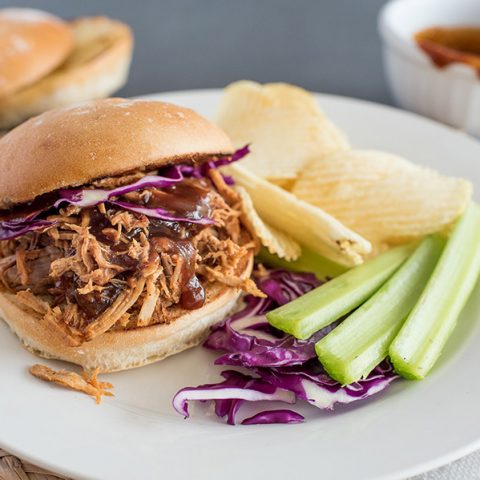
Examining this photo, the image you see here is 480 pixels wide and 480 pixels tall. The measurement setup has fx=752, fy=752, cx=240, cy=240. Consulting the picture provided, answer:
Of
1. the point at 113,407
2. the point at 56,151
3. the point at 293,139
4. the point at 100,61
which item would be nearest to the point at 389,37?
the point at 293,139

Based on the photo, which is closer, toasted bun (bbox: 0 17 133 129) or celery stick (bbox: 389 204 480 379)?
celery stick (bbox: 389 204 480 379)

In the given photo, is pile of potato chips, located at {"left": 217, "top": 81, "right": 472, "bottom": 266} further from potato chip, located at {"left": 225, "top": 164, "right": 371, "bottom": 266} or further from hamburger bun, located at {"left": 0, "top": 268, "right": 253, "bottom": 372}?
hamburger bun, located at {"left": 0, "top": 268, "right": 253, "bottom": 372}

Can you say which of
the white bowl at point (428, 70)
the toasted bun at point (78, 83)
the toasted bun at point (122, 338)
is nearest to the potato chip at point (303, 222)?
the toasted bun at point (122, 338)

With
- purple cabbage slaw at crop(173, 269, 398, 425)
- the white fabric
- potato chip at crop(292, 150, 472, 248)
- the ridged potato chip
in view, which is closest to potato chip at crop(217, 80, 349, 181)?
potato chip at crop(292, 150, 472, 248)

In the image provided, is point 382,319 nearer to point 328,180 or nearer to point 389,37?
point 328,180

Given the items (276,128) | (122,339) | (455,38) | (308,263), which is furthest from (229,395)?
(455,38)

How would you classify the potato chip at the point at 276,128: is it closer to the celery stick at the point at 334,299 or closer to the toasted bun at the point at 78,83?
the celery stick at the point at 334,299

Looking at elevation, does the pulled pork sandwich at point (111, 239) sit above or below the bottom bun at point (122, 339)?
above
